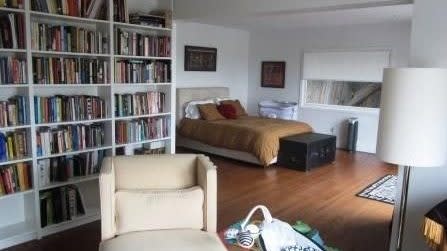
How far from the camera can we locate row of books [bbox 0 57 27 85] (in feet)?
9.11

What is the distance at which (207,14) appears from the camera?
3.75m

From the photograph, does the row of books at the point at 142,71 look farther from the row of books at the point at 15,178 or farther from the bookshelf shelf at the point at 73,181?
the row of books at the point at 15,178

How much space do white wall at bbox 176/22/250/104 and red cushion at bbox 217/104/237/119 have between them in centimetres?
76

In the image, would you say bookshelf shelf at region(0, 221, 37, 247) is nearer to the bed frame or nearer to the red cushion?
the bed frame

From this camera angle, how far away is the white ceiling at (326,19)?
485 centimetres

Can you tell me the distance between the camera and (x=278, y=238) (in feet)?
6.71

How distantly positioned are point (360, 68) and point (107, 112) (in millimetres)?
4573

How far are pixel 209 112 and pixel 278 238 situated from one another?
4.27 m

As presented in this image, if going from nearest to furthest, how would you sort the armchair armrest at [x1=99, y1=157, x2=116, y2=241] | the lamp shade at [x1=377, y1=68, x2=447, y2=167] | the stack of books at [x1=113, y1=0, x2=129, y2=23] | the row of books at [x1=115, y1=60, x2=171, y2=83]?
1. the lamp shade at [x1=377, y1=68, x2=447, y2=167]
2. the armchair armrest at [x1=99, y1=157, x2=116, y2=241]
3. the stack of books at [x1=113, y1=0, x2=129, y2=23]
4. the row of books at [x1=115, y1=60, x2=171, y2=83]

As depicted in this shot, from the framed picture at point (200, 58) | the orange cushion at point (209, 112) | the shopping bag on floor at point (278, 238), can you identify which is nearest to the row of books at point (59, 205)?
the shopping bag on floor at point (278, 238)

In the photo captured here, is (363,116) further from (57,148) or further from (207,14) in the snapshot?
(57,148)

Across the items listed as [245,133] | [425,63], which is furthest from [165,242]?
[245,133]

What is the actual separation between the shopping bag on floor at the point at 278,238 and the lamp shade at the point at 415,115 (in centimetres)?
64

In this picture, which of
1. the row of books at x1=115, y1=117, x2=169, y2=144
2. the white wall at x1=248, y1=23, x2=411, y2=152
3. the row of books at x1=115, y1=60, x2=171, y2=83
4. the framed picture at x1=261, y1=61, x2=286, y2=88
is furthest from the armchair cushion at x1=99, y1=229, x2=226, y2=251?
the framed picture at x1=261, y1=61, x2=286, y2=88
